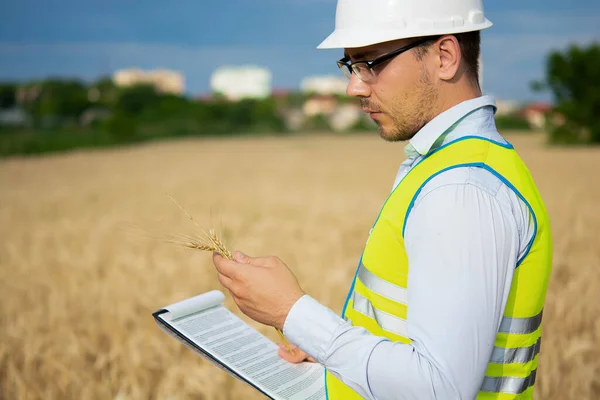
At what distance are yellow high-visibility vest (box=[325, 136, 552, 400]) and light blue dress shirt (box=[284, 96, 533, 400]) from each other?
0.22ft

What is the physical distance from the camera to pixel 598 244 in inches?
292

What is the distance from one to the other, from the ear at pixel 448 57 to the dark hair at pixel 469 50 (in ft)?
0.12

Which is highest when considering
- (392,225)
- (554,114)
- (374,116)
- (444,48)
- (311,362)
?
(444,48)

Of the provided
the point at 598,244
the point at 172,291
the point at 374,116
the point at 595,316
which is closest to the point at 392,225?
the point at 374,116

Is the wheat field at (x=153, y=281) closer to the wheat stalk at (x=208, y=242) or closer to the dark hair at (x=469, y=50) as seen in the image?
the wheat stalk at (x=208, y=242)

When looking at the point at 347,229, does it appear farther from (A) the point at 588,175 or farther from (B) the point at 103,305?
(A) the point at 588,175

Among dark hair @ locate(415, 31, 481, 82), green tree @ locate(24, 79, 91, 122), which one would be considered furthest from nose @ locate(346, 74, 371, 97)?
green tree @ locate(24, 79, 91, 122)

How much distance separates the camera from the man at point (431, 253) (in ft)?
4.66

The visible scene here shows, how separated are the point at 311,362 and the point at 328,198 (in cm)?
1042

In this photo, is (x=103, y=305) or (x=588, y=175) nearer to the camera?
(x=103, y=305)

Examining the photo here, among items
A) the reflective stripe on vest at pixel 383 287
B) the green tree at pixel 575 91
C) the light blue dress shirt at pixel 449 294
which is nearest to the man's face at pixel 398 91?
the light blue dress shirt at pixel 449 294

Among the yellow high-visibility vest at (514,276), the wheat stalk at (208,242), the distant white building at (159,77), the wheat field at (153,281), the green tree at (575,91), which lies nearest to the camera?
the yellow high-visibility vest at (514,276)

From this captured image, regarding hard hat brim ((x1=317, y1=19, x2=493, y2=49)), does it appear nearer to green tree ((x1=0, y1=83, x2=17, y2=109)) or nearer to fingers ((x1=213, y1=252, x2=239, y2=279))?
fingers ((x1=213, y1=252, x2=239, y2=279))

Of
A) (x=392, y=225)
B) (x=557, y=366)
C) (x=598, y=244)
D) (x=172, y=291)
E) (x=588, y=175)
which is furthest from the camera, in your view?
(x=588, y=175)
